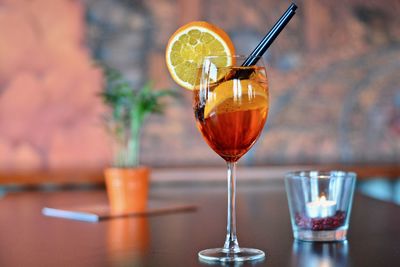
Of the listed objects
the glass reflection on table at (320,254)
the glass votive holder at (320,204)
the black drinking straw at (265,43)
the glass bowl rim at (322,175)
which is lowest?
the glass reflection on table at (320,254)

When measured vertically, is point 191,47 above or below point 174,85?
below

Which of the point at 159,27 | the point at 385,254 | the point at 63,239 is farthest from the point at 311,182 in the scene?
the point at 159,27

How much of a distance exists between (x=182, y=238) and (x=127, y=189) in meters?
0.49

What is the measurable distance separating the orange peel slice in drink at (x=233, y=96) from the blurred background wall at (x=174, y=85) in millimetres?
2748

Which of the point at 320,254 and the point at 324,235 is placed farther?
the point at 324,235

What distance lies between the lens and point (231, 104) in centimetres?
104

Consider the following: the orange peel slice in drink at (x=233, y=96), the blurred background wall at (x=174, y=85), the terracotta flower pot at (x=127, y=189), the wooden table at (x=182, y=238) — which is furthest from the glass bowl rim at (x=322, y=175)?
the blurred background wall at (x=174, y=85)

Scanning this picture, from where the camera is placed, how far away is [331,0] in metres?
3.99

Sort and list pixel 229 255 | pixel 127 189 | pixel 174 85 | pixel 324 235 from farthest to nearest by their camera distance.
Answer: pixel 174 85, pixel 127 189, pixel 324 235, pixel 229 255

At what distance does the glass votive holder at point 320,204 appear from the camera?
3.84 feet

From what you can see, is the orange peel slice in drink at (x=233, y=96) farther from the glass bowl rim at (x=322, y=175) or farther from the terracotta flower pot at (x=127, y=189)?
the terracotta flower pot at (x=127, y=189)

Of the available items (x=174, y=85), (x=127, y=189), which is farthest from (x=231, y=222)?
(x=174, y=85)

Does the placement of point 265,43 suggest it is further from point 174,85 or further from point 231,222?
point 174,85

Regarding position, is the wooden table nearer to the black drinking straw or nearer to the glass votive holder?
the glass votive holder
